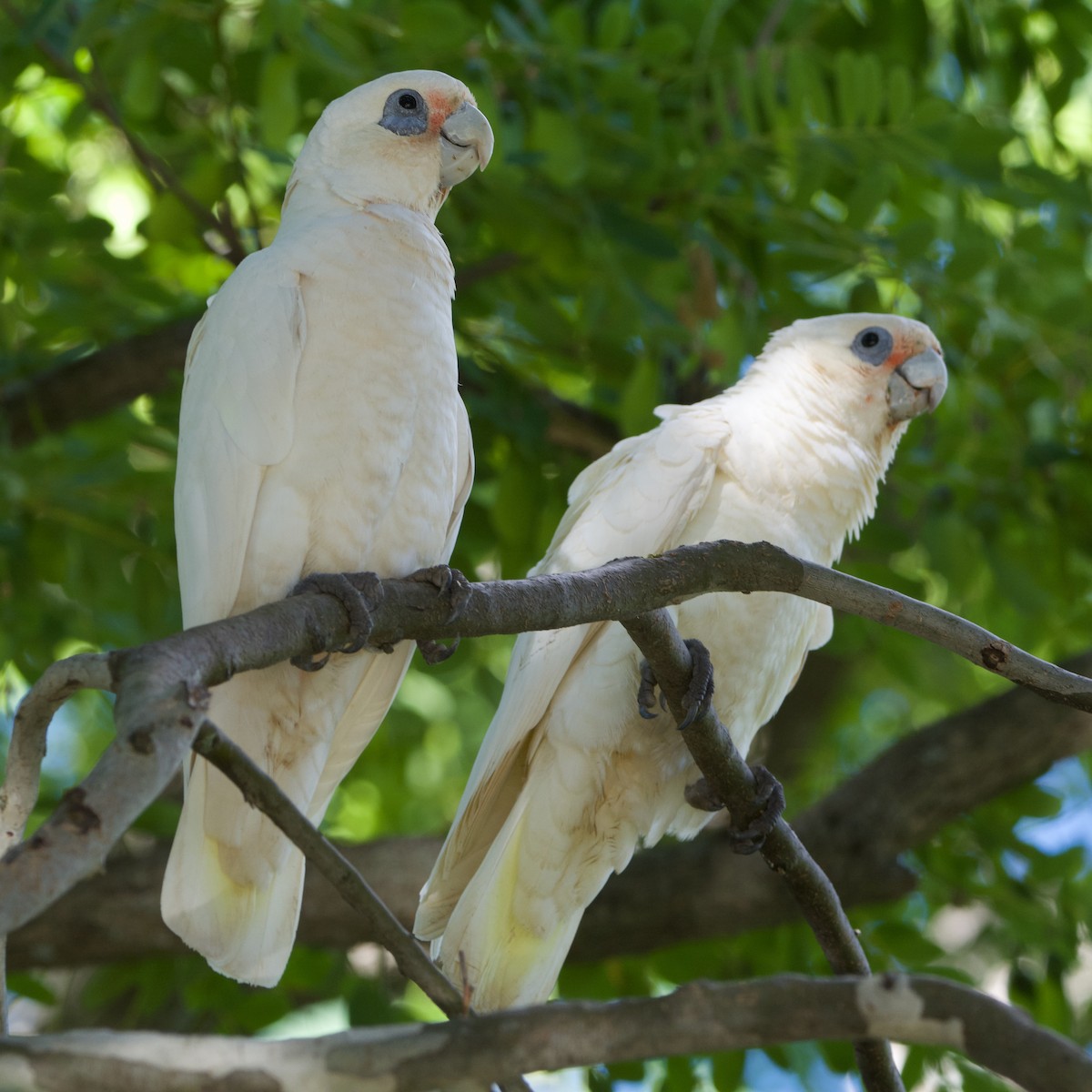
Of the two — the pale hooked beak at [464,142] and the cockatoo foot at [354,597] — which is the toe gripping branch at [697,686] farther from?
the pale hooked beak at [464,142]

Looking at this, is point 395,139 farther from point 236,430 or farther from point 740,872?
point 740,872

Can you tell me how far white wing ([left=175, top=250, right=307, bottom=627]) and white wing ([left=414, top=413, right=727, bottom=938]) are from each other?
824mm

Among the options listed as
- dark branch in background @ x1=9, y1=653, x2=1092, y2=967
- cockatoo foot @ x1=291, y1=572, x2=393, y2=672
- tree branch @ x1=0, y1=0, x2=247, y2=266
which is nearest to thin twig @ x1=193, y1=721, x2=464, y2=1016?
cockatoo foot @ x1=291, y1=572, x2=393, y2=672

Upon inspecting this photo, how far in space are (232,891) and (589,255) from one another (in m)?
2.02

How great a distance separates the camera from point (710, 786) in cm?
266

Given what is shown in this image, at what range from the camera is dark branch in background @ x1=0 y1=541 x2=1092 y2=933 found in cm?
138

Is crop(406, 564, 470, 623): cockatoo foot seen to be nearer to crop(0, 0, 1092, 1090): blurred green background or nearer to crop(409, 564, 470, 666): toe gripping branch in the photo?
crop(409, 564, 470, 666): toe gripping branch

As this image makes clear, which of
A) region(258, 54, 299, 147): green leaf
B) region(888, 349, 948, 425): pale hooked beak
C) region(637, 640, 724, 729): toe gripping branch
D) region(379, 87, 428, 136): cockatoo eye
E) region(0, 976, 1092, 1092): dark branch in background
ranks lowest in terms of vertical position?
region(637, 640, 724, 729): toe gripping branch

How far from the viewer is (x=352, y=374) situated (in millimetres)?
2410

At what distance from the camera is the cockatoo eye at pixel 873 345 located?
3301mm

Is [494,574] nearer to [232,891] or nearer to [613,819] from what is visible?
[613,819]

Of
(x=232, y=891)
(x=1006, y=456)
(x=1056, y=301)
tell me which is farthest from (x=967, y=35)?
(x=232, y=891)

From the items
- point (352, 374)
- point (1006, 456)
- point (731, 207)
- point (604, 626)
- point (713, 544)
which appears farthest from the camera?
point (1006, 456)

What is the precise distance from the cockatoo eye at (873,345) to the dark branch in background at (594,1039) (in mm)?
2341
